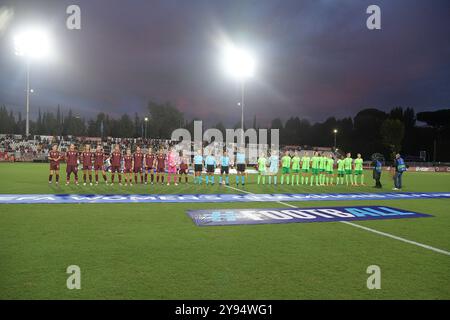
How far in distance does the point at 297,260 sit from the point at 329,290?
1259mm

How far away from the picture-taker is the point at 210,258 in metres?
5.66

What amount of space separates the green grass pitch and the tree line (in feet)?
185

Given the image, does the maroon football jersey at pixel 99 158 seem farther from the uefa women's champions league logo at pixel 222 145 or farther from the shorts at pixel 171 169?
the uefa women's champions league logo at pixel 222 145

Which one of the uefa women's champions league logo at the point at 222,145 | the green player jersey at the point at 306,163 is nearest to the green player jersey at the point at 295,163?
the green player jersey at the point at 306,163

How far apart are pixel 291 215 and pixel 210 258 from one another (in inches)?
186

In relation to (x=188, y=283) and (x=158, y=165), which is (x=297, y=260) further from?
(x=158, y=165)

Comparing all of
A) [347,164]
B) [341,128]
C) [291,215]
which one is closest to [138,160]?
[291,215]

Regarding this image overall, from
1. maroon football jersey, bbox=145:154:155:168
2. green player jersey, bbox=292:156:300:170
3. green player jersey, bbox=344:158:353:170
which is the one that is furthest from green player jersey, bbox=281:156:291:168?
maroon football jersey, bbox=145:154:155:168

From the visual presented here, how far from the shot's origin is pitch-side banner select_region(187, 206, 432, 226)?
9.01 metres

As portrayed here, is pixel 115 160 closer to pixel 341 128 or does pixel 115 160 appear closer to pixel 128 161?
pixel 128 161

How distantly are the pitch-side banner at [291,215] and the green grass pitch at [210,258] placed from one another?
1.84ft

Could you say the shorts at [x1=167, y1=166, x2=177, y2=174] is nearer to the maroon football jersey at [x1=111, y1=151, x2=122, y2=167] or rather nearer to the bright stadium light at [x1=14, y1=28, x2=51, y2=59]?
the maroon football jersey at [x1=111, y1=151, x2=122, y2=167]
